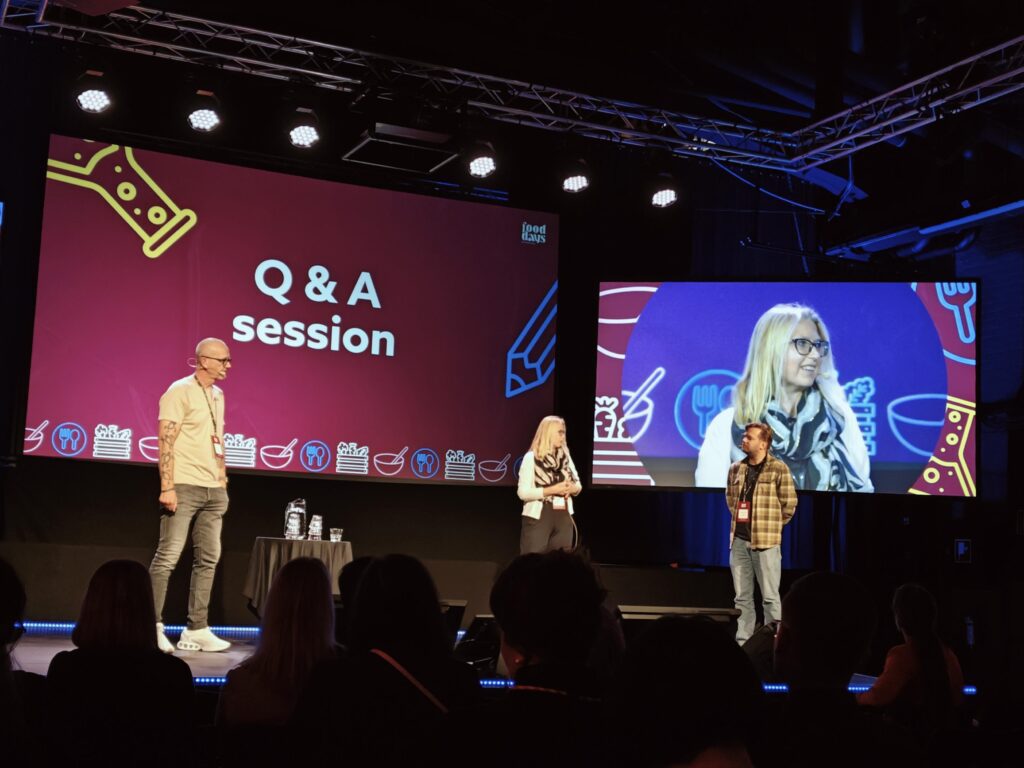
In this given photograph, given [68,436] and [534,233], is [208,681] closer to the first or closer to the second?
[68,436]

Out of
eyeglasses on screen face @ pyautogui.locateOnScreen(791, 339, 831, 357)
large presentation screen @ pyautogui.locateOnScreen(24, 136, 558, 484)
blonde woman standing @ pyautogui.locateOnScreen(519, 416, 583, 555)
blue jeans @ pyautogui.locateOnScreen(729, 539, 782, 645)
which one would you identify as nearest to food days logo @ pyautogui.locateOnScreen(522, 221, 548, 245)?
large presentation screen @ pyautogui.locateOnScreen(24, 136, 558, 484)

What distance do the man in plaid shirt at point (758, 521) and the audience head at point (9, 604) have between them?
17.8 feet

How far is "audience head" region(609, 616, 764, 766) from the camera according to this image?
4.27ft

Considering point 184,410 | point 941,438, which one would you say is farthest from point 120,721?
point 941,438

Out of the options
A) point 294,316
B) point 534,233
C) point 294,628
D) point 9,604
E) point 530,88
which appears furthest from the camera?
point 534,233

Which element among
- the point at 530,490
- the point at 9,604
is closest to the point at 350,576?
the point at 9,604

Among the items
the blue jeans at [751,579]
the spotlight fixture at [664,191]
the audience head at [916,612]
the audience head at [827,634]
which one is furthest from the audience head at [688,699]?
the spotlight fixture at [664,191]

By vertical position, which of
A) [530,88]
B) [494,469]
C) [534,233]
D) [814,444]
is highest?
[530,88]

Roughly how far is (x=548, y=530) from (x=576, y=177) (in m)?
2.62

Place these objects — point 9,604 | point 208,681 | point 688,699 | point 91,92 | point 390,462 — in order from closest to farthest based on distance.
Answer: point 688,699 → point 9,604 → point 208,681 → point 91,92 → point 390,462

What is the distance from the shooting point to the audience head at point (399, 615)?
2102 millimetres

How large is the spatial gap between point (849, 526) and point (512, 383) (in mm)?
3172

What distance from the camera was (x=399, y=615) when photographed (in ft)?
6.98

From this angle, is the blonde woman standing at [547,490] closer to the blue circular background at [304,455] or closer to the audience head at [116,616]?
the blue circular background at [304,455]
